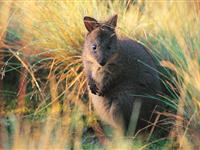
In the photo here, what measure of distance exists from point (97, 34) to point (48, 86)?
119cm

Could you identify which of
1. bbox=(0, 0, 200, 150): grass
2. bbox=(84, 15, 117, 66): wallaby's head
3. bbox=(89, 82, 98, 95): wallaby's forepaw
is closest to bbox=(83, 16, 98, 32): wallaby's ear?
bbox=(84, 15, 117, 66): wallaby's head

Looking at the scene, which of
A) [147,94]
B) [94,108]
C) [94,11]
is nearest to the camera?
[147,94]

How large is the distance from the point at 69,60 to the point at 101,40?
998 millimetres

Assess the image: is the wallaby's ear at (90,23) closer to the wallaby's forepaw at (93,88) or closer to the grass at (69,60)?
the wallaby's forepaw at (93,88)

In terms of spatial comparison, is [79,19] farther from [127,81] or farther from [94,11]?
[127,81]

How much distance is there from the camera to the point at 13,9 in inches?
307

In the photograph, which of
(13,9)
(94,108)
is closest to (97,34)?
(94,108)

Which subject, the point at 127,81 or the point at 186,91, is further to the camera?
the point at 127,81

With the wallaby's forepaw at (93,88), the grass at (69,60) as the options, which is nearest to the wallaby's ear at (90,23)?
the wallaby's forepaw at (93,88)

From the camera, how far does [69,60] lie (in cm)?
676

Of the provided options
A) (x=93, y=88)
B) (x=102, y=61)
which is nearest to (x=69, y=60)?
(x=93, y=88)

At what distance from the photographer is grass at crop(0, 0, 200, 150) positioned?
18.4ft

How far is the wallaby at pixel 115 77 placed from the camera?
19.1ft

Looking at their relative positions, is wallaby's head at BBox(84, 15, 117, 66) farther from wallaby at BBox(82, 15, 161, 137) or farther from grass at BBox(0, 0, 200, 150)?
grass at BBox(0, 0, 200, 150)
